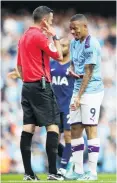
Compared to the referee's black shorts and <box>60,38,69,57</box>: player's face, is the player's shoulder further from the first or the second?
<box>60,38,69,57</box>: player's face

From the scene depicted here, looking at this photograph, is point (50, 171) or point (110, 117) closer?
point (50, 171)

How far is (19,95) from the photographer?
16297 millimetres

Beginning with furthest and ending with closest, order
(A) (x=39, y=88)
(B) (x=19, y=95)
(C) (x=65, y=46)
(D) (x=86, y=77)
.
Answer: (B) (x=19, y=95) < (C) (x=65, y=46) < (D) (x=86, y=77) < (A) (x=39, y=88)

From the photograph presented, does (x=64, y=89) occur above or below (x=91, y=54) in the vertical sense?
below

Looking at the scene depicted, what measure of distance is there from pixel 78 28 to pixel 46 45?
74cm

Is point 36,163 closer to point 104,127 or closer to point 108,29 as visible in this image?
point 104,127

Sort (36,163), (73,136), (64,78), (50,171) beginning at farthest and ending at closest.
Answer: (36,163) < (64,78) < (73,136) < (50,171)

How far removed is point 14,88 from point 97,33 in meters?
2.05

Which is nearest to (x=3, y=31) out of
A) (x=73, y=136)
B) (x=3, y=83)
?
(x=3, y=83)

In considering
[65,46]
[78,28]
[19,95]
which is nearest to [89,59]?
[78,28]

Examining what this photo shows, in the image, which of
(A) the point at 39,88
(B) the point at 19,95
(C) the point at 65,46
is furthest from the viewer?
(B) the point at 19,95

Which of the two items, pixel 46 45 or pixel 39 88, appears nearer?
pixel 46 45

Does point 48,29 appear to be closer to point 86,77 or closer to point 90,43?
point 90,43

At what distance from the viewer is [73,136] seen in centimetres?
1062
